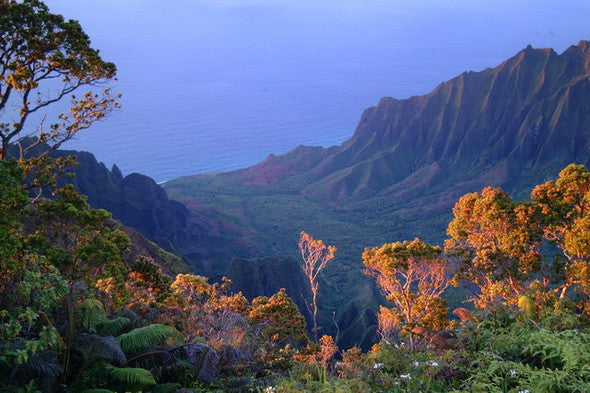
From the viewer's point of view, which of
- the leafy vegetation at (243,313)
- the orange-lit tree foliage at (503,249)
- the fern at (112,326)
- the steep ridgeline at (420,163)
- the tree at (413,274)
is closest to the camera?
the leafy vegetation at (243,313)

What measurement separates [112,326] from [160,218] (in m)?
70.0

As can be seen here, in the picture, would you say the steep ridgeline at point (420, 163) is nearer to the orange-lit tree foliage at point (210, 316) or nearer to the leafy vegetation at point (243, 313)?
the leafy vegetation at point (243, 313)

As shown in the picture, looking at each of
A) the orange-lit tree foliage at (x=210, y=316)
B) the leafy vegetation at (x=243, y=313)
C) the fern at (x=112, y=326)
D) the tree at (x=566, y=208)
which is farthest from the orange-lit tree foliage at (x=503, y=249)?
the fern at (x=112, y=326)

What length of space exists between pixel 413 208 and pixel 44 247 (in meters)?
93.3

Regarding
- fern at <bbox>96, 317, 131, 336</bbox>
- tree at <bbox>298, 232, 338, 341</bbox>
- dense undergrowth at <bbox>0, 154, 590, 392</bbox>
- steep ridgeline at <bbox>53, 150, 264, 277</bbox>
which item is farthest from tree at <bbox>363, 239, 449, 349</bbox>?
steep ridgeline at <bbox>53, 150, 264, 277</bbox>

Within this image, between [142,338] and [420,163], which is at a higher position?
[420,163]

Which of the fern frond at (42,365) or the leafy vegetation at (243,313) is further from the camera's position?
the fern frond at (42,365)

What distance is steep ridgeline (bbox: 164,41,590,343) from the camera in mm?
97750

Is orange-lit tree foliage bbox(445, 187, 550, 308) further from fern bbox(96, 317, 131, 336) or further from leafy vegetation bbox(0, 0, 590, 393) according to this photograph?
fern bbox(96, 317, 131, 336)

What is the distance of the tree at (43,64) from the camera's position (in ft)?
49.3

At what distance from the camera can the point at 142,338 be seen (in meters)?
8.99

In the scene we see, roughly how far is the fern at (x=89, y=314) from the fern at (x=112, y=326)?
0.55 feet

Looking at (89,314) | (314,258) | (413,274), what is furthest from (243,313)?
(89,314)

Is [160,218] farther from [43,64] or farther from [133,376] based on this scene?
[133,376]
